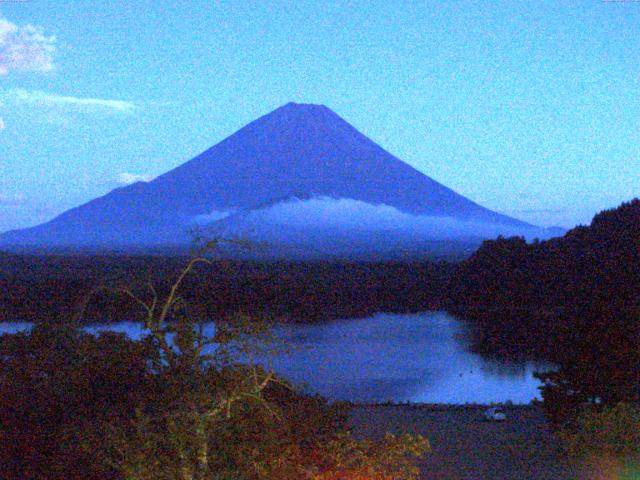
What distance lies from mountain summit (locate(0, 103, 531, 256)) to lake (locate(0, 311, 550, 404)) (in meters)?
42.3

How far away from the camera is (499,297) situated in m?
29.8

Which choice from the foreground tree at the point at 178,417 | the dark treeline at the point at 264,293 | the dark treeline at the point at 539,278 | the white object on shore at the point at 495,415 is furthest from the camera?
the dark treeline at the point at 264,293

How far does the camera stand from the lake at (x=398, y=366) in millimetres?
17219

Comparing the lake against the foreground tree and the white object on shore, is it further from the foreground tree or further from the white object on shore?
the foreground tree

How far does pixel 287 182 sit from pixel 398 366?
5313 centimetres

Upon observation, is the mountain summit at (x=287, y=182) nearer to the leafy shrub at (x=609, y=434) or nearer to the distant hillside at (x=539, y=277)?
the distant hillside at (x=539, y=277)

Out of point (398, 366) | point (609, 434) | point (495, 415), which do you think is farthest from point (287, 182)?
point (609, 434)

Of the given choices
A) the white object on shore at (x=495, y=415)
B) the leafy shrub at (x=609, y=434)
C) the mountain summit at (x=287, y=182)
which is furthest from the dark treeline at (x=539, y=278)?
the mountain summit at (x=287, y=182)

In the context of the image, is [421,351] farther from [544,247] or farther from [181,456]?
[181,456]

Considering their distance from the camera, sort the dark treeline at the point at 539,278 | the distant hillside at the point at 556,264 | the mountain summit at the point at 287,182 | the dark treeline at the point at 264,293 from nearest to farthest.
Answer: the dark treeline at the point at 539,278, the distant hillside at the point at 556,264, the dark treeline at the point at 264,293, the mountain summit at the point at 287,182

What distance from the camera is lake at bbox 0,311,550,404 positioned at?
1722 cm

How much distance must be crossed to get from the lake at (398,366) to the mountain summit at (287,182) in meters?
42.3

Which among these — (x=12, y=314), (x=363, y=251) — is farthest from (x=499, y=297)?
(x=363, y=251)

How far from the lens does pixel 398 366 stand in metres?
21.0
